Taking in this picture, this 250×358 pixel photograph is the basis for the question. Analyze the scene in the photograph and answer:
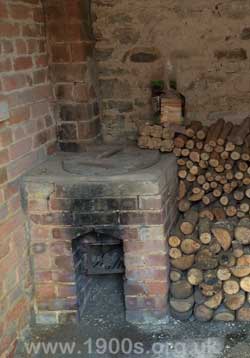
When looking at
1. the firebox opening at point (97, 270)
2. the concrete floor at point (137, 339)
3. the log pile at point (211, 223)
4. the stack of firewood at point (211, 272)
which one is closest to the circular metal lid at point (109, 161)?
the log pile at point (211, 223)

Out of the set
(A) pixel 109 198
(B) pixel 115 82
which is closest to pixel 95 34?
(B) pixel 115 82

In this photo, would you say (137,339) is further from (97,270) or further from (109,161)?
(109,161)

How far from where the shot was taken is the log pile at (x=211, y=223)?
12.7ft

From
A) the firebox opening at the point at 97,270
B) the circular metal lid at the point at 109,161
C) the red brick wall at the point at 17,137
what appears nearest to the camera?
the red brick wall at the point at 17,137

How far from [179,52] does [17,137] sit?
5.90 ft

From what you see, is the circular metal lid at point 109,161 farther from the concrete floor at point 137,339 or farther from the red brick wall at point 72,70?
the concrete floor at point 137,339

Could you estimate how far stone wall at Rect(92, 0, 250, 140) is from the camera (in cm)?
462

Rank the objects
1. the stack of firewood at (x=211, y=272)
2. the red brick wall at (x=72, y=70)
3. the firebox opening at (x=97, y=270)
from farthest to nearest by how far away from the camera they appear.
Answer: the red brick wall at (x=72, y=70)
the firebox opening at (x=97, y=270)
the stack of firewood at (x=211, y=272)

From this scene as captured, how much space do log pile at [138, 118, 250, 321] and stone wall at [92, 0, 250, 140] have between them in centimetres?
32

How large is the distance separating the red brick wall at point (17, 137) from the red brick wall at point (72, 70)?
0.66 ft

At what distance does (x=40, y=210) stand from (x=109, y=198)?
0.54 metres

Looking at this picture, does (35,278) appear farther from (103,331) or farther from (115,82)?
(115,82)

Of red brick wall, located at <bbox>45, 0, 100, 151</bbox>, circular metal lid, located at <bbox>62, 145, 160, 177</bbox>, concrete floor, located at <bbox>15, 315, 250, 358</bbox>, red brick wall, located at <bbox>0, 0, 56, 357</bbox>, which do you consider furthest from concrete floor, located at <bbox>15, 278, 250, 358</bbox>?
red brick wall, located at <bbox>45, 0, 100, 151</bbox>

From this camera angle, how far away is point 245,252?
388 centimetres
